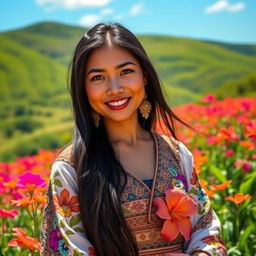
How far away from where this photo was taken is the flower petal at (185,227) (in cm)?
185

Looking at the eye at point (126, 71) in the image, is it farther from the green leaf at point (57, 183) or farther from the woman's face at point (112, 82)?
the green leaf at point (57, 183)

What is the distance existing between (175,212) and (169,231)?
75 mm

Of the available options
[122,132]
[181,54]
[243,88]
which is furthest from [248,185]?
[181,54]

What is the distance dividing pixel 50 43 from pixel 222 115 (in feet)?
191

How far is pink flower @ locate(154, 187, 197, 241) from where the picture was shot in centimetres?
182

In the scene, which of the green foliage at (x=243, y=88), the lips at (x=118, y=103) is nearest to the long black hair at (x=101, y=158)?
the lips at (x=118, y=103)

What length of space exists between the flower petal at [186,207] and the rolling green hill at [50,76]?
21.8 m

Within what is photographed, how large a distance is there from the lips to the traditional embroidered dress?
220mm

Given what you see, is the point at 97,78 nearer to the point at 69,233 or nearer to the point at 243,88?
the point at 69,233

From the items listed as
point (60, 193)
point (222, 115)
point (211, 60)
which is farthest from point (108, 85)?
point (211, 60)

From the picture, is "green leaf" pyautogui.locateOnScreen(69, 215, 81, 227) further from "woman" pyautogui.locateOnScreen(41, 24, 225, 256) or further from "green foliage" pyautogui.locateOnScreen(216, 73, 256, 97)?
"green foliage" pyautogui.locateOnScreen(216, 73, 256, 97)

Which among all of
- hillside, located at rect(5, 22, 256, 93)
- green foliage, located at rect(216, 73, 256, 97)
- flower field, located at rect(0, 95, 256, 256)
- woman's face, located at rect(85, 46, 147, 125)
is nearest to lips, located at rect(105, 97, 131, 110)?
woman's face, located at rect(85, 46, 147, 125)

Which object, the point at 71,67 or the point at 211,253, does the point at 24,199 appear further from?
the point at 211,253

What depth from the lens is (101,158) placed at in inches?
74.7
